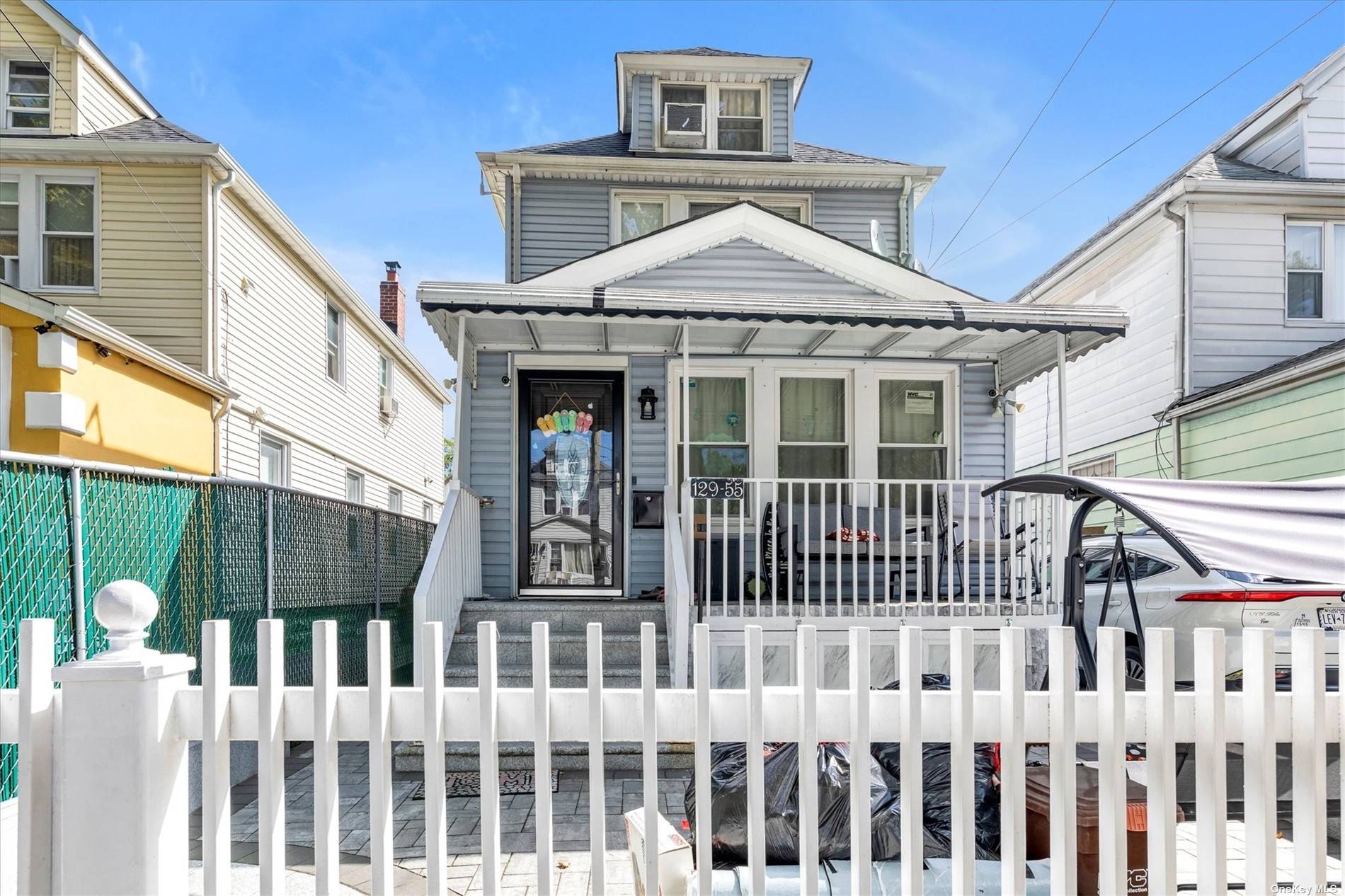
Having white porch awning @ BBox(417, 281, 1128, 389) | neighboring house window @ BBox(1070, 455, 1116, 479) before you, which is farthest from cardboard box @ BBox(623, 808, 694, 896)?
neighboring house window @ BBox(1070, 455, 1116, 479)

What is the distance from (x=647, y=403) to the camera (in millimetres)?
8602

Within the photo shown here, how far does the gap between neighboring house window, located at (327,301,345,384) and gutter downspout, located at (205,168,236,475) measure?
4.18 metres

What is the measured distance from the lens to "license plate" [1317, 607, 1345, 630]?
5605mm

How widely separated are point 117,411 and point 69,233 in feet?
10.9

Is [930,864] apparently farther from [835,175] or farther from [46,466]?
[835,175]

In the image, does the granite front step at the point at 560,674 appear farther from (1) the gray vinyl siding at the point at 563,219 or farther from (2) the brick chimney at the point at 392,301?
(2) the brick chimney at the point at 392,301

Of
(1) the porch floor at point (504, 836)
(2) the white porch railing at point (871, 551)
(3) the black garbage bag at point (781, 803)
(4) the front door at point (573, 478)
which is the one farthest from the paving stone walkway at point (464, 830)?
(4) the front door at point (573, 478)

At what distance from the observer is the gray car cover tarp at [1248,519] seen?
3352 millimetres

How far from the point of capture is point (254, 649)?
5910mm

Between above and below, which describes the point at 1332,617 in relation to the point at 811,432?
below

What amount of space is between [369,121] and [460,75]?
2824mm

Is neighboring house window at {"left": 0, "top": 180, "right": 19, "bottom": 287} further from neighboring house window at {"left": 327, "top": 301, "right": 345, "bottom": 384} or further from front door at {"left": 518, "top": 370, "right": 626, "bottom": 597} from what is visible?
front door at {"left": 518, "top": 370, "right": 626, "bottom": 597}

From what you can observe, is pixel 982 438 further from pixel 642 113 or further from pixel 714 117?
pixel 642 113

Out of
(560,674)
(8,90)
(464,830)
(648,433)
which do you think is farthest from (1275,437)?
(8,90)
